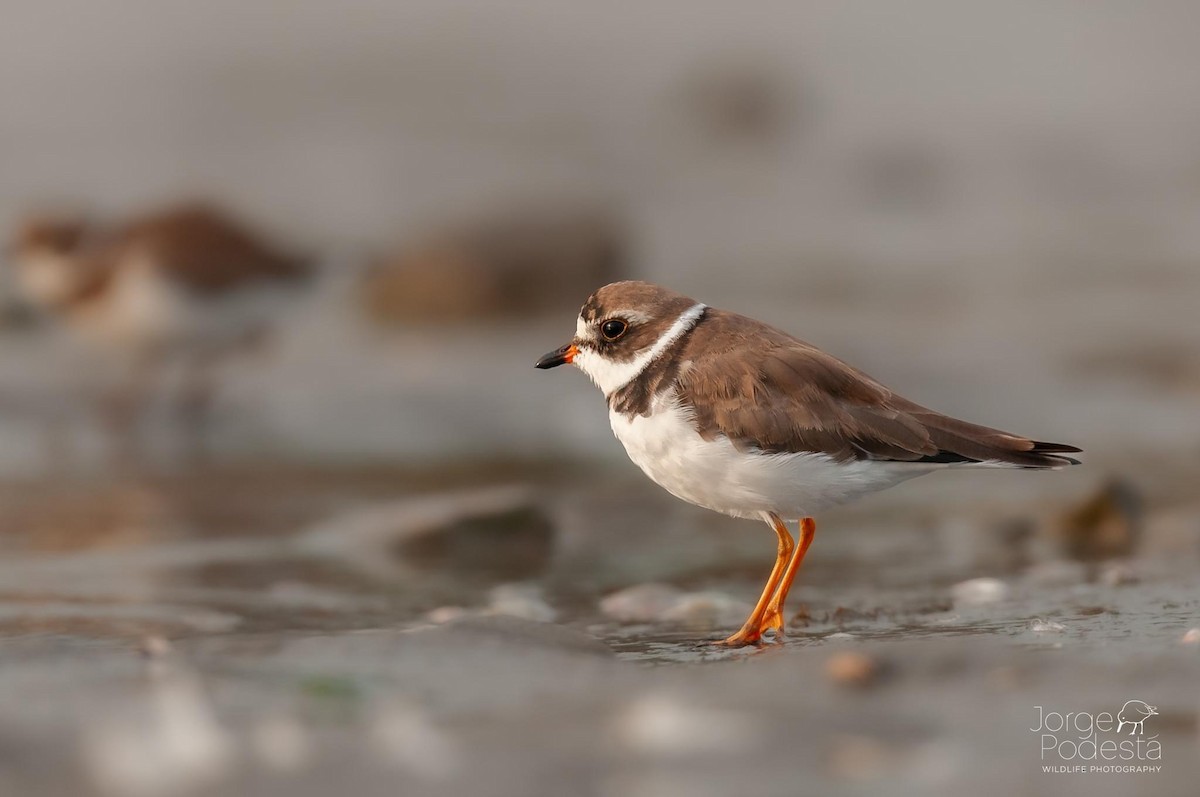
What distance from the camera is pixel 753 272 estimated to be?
676 inches

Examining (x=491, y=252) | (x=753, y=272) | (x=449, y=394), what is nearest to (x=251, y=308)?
(x=449, y=394)

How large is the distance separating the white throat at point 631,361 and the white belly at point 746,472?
255mm

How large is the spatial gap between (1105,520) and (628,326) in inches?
117

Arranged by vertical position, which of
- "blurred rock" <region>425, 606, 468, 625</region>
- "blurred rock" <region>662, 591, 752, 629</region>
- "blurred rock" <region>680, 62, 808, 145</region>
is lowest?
"blurred rock" <region>662, 591, 752, 629</region>

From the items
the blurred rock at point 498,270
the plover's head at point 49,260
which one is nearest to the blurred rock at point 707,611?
the plover's head at point 49,260

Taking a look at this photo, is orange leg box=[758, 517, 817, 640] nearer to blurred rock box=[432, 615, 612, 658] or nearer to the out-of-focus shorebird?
blurred rock box=[432, 615, 612, 658]

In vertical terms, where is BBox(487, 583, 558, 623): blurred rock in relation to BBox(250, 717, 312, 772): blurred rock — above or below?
below

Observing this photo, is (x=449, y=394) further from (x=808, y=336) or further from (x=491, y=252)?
(x=491, y=252)

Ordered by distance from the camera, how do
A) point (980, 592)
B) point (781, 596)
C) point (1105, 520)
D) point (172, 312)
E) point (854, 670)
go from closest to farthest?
point (854, 670) < point (781, 596) < point (980, 592) < point (1105, 520) < point (172, 312)

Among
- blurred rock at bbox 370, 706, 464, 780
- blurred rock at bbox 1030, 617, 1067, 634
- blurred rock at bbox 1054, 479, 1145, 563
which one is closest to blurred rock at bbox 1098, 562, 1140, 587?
blurred rock at bbox 1054, 479, 1145, 563

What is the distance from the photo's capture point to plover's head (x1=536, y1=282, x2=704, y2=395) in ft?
17.0

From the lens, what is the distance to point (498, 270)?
15422 millimetres

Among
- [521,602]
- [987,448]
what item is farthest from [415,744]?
[521,602]

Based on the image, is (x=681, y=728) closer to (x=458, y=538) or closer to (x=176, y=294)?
(x=458, y=538)
